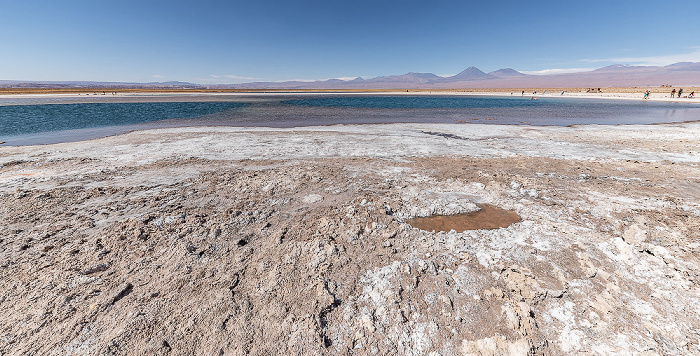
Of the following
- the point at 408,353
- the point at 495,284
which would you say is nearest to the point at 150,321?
the point at 408,353

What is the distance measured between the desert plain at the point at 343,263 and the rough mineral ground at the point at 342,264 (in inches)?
0.9

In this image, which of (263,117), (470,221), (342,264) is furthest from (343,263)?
(263,117)

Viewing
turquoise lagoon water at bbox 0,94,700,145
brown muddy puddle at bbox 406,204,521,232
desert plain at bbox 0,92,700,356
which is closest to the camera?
desert plain at bbox 0,92,700,356

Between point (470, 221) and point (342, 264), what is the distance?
9.35ft

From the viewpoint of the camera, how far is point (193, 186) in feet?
23.0

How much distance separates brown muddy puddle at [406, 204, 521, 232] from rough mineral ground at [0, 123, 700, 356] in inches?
8.7

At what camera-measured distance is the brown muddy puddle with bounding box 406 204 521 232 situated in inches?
201

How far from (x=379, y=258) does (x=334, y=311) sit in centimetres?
119

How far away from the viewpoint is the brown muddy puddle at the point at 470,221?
5116 mm

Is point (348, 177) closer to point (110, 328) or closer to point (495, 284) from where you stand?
point (495, 284)

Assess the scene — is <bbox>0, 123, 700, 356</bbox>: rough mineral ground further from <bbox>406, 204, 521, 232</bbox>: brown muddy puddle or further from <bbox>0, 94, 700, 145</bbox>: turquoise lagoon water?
<bbox>0, 94, 700, 145</bbox>: turquoise lagoon water

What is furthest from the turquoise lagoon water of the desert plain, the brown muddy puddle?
the brown muddy puddle

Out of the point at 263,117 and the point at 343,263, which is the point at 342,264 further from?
the point at 263,117

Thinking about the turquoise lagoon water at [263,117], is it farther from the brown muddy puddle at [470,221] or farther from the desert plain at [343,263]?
the brown muddy puddle at [470,221]
